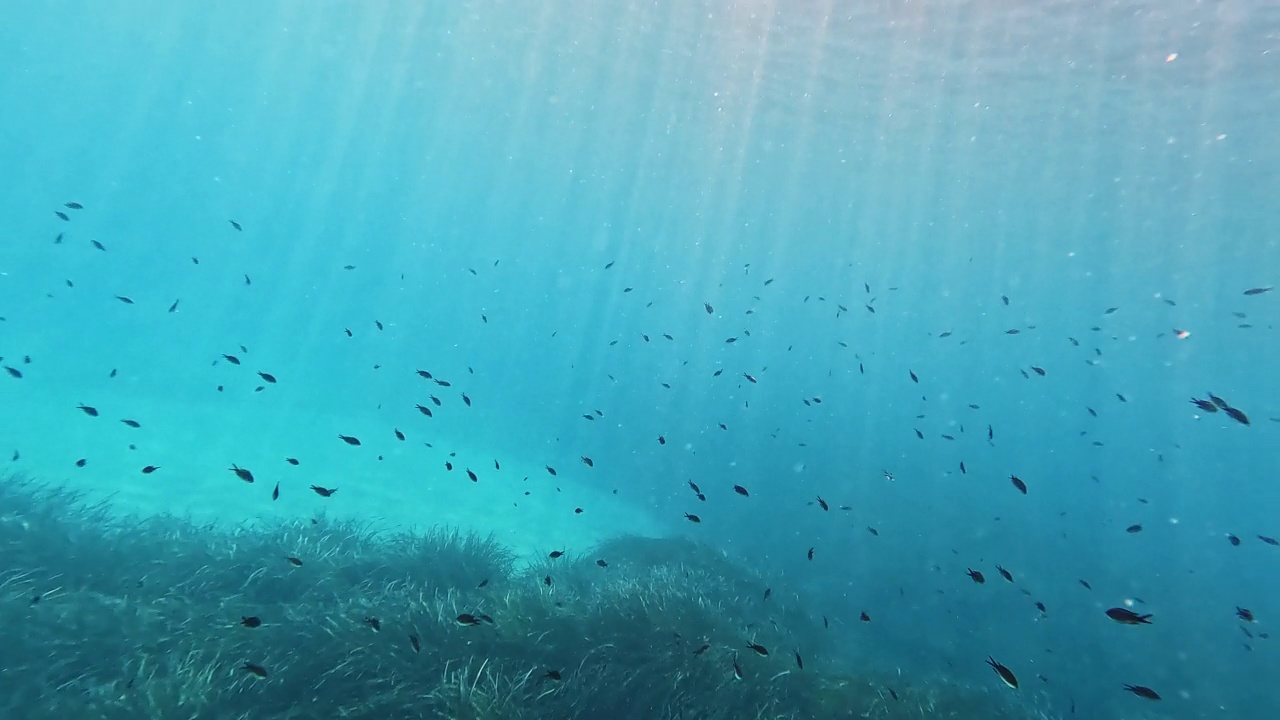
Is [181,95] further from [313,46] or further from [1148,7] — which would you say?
[1148,7]

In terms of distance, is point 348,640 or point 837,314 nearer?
point 348,640

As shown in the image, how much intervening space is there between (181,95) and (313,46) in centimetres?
6269

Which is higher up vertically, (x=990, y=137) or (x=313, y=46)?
(x=313, y=46)

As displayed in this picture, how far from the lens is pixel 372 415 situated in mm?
43719

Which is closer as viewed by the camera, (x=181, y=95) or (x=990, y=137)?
(x=990, y=137)

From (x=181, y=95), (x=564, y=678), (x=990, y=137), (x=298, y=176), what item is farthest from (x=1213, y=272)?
(x=298, y=176)

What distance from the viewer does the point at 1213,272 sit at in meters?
37.2

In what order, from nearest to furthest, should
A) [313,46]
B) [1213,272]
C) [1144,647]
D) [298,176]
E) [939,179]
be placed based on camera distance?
[1144,647] < [939,179] < [1213,272] < [313,46] < [298,176]

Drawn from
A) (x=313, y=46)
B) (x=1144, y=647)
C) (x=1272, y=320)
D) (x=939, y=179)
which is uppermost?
(x=313, y=46)

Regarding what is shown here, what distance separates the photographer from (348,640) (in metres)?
6.44

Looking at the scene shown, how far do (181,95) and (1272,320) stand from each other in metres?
134

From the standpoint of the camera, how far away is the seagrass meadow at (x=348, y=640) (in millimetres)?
5555

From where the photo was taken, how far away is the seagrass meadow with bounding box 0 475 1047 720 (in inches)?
219

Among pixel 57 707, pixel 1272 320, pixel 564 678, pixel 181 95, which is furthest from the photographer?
pixel 181 95
